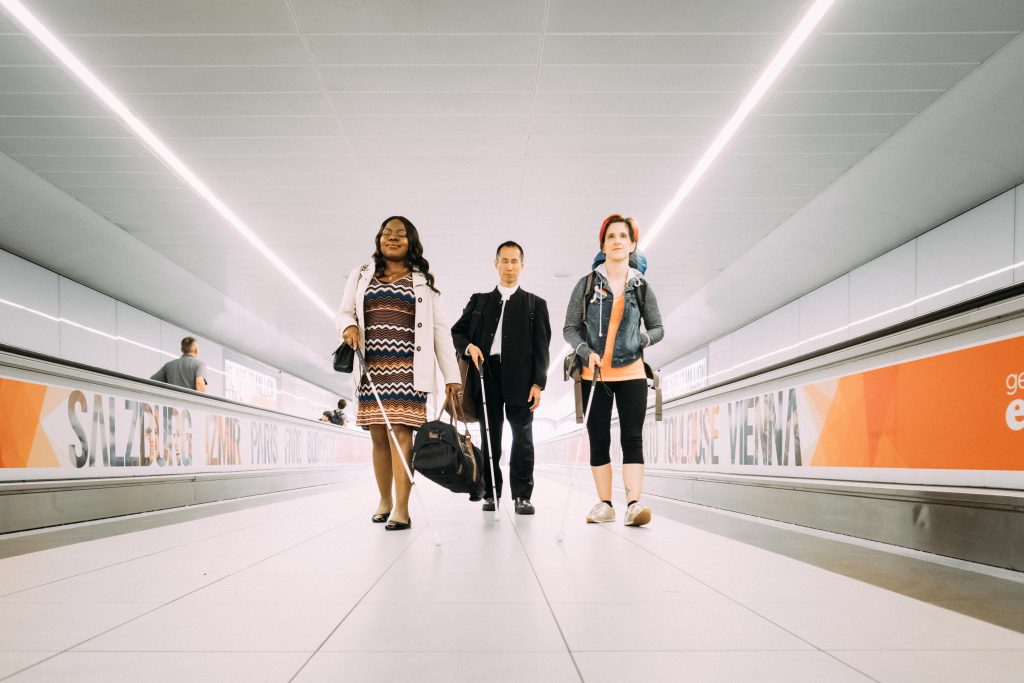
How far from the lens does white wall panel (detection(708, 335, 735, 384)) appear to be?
A: 51.2 ft

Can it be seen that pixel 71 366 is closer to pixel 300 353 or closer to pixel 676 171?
pixel 676 171

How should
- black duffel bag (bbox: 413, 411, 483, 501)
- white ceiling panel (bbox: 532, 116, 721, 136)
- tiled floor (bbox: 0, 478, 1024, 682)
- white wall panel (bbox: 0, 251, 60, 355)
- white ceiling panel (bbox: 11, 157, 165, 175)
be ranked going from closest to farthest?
tiled floor (bbox: 0, 478, 1024, 682), black duffel bag (bbox: 413, 411, 483, 501), white ceiling panel (bbox: 532, 116, 721, 136), white ceiling panel (bbox: 11, 157, 165, 175), white wall panel (bbox: 0, 251, 60, 355)

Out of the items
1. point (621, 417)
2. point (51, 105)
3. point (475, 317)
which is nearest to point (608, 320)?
point (621, 417)

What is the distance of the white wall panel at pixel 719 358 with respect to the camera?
15.6m

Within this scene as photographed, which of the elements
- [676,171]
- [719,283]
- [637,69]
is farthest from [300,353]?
[637,69]

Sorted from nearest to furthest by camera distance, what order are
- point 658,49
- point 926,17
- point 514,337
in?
point 514,337 < point 926,17 < point 658,49

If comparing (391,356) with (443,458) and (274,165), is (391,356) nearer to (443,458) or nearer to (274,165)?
(443,458)

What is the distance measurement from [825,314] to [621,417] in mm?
8560

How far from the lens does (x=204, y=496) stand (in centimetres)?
584

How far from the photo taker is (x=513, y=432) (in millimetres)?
4609

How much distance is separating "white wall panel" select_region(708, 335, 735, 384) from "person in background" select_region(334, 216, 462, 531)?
12442mm

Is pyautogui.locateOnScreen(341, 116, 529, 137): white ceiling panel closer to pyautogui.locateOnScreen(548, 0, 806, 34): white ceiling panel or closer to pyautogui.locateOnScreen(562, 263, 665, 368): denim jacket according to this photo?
pyautogui.locateOnScreen(548, 0, 806, 34): white ceiling panel

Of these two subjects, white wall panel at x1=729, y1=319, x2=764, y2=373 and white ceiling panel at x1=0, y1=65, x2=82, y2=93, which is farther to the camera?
white wall panel at x1=729, y1=319, x2=764, y2=373

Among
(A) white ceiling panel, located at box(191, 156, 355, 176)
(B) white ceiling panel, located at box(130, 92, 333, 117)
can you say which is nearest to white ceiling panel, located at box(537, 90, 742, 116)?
(B) white ceiling panel, located at box(130, 92, 333, 117)
